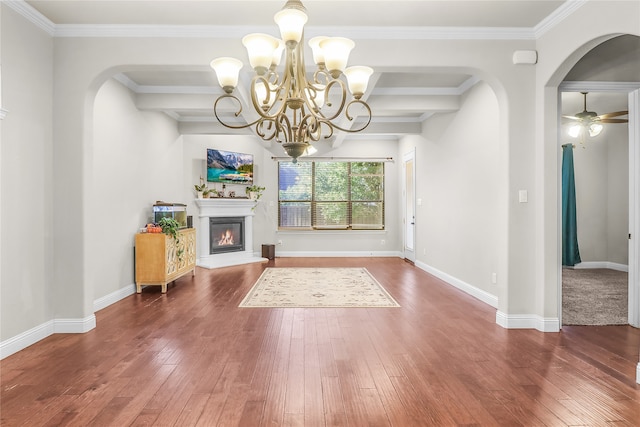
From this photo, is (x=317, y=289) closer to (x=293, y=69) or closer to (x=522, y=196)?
A: (x=522, y=196)

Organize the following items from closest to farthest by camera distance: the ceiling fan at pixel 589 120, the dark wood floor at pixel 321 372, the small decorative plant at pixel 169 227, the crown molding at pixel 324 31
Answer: the dark wood floor at pixel 321 372, the crown molding at pixel 324 31, the small decorative plant at pixel 169 227, the ceiling fan at pixel 589 120

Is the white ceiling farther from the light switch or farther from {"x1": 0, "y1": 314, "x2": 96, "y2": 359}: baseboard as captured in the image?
{"x1": 0, "y1": 314, "x2": 96, "y2": 359}: baseboard

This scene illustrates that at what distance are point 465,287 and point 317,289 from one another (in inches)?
80.8

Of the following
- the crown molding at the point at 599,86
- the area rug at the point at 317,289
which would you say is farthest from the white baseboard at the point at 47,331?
the crown molding at the point at 599,86

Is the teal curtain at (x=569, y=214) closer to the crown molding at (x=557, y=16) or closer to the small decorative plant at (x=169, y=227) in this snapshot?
the crown molding at (x=557, y=16)

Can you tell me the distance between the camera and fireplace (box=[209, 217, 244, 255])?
781 cm

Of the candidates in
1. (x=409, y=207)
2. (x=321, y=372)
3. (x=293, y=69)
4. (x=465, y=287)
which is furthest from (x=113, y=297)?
(x=409, y=207)

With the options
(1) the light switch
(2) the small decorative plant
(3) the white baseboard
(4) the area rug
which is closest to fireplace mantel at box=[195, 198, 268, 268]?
(4) the area rug

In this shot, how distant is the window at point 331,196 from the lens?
8.73 m

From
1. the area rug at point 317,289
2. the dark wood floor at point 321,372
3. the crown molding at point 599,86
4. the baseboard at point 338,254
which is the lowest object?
the dark wood floor at point 321,372

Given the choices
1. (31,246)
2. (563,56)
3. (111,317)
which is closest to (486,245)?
(563,56)

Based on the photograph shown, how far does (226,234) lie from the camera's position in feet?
26.4

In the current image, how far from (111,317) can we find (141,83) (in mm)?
3132

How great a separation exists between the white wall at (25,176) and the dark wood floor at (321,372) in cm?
43
